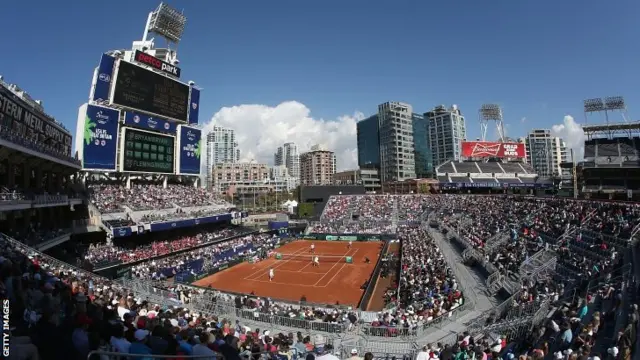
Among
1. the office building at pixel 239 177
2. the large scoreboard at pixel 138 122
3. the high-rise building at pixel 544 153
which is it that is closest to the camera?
the large scoreboard at pixel 138 122

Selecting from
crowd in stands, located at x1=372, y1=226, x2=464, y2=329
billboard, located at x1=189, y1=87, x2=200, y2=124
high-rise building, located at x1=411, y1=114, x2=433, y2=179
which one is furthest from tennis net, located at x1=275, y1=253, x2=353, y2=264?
high-rise building, located at x1=411, y1=114, x2=433, y2=179

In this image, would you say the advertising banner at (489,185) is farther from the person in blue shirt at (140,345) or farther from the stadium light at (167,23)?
the person in blue shirt at (140,345)

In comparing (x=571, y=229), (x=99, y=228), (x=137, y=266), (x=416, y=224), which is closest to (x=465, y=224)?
(x=416, y=224)

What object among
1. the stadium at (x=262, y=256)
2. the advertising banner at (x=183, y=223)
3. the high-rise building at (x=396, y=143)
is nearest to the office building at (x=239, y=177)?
the high-rise building at (x=396, y=143)

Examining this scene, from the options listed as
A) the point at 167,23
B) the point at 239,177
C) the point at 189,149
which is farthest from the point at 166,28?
the point at 239,177

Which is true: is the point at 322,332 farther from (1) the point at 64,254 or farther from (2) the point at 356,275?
(1) the point at 64,254

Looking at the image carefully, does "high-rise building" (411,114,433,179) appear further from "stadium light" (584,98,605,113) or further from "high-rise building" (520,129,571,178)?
"stadium light" (584,98,605,113)

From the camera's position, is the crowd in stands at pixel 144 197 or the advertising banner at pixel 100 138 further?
the crowd in stands at pixel 144 197
